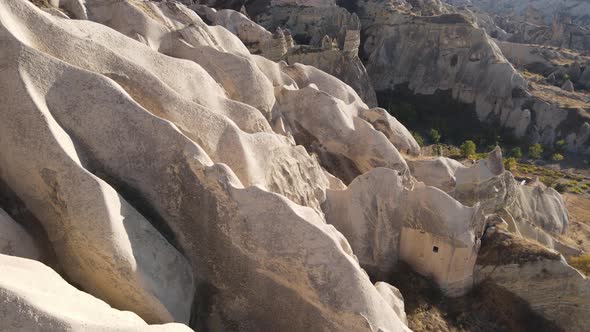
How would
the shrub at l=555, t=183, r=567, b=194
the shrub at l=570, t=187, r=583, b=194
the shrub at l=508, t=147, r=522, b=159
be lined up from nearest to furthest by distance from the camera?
the shrub at l=555, t=183, r=567, b=194 < the shrub at l=570, t=187, r=583, b=194 < the shrub at l=508, t=147, r=522, b=159

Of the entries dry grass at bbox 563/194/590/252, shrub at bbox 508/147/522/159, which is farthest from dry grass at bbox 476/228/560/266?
shrub at bbox 508/147/522/159

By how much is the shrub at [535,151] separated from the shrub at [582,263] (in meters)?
23.8

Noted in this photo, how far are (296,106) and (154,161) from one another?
9131mm

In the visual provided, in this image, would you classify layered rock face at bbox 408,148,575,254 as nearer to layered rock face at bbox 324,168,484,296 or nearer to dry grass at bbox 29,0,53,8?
layered rock face at bbox 324,168,484,296

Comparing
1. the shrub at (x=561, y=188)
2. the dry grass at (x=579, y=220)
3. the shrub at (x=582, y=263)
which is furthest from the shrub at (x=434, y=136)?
the shrub at (x=582, y=263)

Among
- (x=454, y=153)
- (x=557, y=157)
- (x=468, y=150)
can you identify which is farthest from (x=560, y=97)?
(x=468, y=150)

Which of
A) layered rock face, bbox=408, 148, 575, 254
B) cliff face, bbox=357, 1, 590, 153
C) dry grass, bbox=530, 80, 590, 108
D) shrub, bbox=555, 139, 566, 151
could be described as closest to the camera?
layered rock face, bbox=408, 148, 575, 254

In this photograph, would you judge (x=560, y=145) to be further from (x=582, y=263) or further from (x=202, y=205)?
(x=202, y=205)

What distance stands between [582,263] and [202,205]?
14924 mm

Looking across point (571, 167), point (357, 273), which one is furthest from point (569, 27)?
point (357, 273)

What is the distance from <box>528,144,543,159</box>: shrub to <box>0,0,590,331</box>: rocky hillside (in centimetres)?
2377

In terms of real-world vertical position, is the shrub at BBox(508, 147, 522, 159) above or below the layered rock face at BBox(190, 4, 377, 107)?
below

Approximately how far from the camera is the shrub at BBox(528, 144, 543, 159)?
38281 mm

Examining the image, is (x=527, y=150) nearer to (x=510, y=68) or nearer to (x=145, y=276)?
(x=510, y=68)
